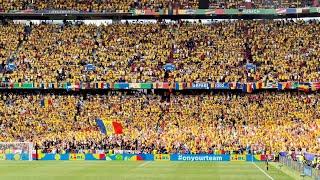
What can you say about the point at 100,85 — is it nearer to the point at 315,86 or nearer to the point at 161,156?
the point at 161,156

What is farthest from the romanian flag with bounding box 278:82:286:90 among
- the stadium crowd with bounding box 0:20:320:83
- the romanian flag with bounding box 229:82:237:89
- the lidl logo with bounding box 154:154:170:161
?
the lidl logo with bounding box 154:154:170:161

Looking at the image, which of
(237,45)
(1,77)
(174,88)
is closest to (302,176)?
(174,88)

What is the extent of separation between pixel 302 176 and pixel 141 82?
32753mm

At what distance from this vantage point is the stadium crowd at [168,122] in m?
54.0

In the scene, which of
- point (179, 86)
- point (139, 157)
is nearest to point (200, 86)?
point (179, 86)

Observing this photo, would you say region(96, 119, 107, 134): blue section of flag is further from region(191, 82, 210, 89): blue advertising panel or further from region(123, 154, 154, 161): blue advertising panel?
region(191, 82, 210, 89): blue advertising panel

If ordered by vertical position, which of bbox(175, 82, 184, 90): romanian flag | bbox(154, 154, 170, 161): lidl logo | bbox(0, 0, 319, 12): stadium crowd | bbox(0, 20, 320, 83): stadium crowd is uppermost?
bbox(0, 0, 319, 12): stadium crowd

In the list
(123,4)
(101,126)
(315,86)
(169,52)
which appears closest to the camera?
(101,126)

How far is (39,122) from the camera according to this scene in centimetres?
5975

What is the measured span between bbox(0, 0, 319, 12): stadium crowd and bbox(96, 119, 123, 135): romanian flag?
1594 centimetres

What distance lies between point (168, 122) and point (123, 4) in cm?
1699

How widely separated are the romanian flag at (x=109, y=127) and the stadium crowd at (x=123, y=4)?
1594cm

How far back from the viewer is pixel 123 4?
69812 millimetres

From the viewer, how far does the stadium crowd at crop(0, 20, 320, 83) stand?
2467 inches
